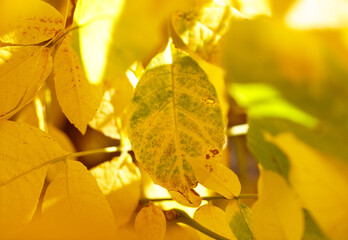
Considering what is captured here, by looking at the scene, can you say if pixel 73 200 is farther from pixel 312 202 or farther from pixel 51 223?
Answer: pixel 312 202

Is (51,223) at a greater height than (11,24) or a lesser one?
lesser

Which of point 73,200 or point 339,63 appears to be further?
point 73,200

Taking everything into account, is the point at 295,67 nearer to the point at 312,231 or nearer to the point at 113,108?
the point at 312,231

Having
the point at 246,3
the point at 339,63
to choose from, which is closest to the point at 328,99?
the point at 339,63

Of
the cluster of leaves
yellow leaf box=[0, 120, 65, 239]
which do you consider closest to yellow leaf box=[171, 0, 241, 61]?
the cluster of leaves

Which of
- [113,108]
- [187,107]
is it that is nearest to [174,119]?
[187,107]
